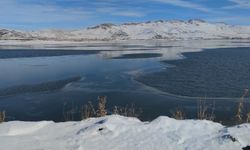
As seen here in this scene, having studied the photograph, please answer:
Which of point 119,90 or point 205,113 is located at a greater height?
point 205,113

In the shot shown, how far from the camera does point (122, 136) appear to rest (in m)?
7.45

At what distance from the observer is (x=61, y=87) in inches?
864

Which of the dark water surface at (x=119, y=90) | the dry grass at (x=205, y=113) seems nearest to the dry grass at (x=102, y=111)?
the dark water surface at (x=119, y=90)

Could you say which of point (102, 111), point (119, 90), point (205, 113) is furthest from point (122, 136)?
point (119, 90)

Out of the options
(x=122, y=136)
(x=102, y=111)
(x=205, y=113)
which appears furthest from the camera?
(x=205, y=113)

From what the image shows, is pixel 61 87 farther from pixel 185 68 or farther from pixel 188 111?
pixel 185 68

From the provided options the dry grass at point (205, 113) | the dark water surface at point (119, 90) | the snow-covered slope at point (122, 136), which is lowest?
the dark water surface at point (119, 90)

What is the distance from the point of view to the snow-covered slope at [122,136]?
22.7ft

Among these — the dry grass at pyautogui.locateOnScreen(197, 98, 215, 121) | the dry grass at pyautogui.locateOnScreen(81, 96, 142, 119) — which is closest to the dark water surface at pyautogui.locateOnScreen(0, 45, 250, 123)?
the dry grass at pyautogui.locateOnScreen(197, 98, 215, 121)

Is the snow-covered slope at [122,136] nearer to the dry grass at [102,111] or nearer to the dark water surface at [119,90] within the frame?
the dry grass at [102,111]

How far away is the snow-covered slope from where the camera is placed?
693cm

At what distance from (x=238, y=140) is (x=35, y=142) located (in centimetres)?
366

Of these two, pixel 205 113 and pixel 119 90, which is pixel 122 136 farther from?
pixel 119 90

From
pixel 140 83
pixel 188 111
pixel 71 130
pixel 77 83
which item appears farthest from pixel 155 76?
pixel 71 130
